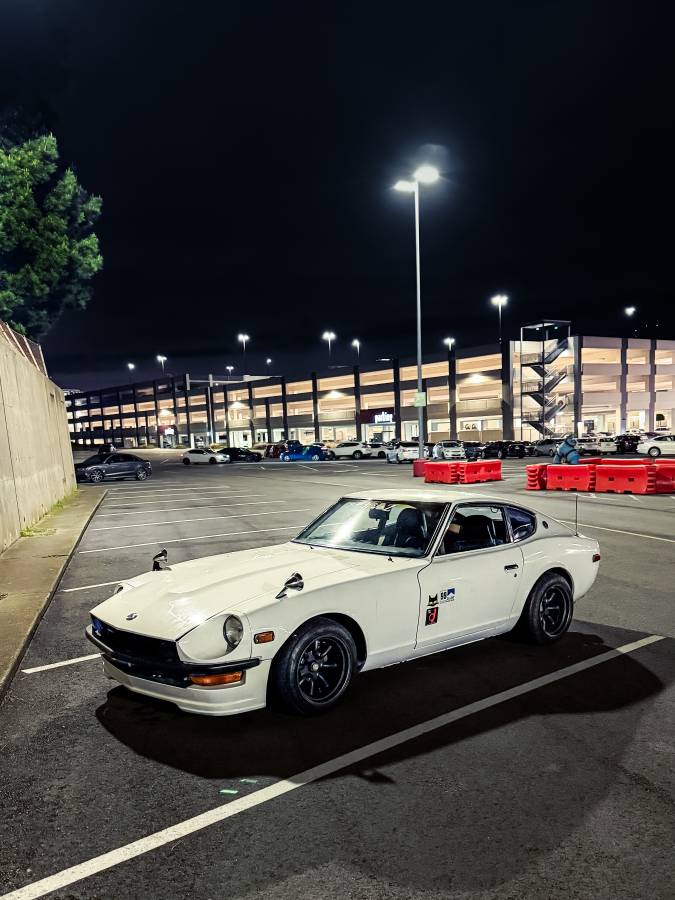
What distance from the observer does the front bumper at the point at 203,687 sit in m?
3.80

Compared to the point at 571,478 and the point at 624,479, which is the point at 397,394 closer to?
the point at 571,478

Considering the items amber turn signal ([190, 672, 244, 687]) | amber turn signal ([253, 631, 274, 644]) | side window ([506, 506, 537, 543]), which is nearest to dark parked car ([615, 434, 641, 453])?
side window ([506, 506, 537, 543])

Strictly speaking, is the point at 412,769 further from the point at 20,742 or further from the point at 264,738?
the point at 20,742

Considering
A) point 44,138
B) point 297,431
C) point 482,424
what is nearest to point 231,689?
point 44,138

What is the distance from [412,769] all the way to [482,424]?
58.9 metres

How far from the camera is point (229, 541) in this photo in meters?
12.1

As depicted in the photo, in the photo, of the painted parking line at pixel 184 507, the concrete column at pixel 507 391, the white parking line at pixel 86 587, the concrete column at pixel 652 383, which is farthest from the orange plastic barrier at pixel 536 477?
the concrete column at pixel 652 383

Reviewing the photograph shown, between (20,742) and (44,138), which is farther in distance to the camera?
(44,138)

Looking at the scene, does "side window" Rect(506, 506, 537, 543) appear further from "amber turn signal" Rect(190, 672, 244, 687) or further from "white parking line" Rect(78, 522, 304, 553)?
"white parking line" Rect(78, 522, 304, 553)

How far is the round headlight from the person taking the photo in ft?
12.7

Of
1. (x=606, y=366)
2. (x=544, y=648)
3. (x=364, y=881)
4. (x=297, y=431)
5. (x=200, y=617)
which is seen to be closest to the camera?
(x=364, y=881)

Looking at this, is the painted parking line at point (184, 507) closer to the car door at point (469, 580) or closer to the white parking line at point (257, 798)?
the car door at point (469, 580)

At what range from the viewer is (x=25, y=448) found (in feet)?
47.5

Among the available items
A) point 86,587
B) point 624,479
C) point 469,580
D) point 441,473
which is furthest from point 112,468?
point 469,580
